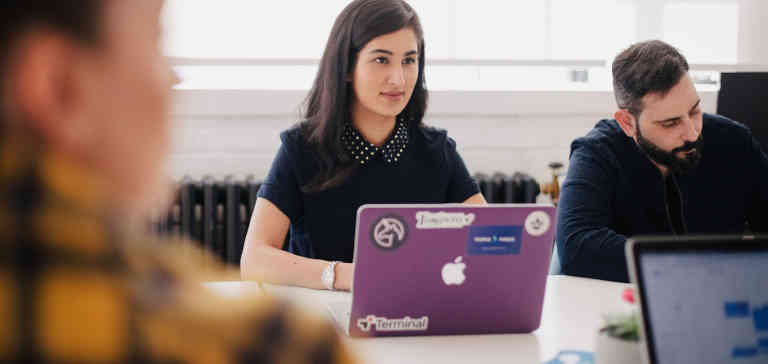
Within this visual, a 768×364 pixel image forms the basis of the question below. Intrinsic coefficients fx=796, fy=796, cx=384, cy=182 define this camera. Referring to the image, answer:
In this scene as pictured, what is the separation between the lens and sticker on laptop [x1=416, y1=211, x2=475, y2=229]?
1260 millimetres

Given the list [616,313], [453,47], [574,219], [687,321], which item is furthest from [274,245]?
[453,47]

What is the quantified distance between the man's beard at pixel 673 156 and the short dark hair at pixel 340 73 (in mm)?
671

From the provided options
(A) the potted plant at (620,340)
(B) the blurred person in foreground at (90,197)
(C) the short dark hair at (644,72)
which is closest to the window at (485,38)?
(C) the short dark hair at (644,72)

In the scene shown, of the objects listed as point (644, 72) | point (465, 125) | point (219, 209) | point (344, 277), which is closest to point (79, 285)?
point (344, 277)

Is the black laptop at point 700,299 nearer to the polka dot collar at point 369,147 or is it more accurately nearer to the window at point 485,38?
the polka dot collar at point 369,147

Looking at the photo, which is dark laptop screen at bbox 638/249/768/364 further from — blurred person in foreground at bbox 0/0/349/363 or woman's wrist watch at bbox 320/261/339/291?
woman's wrist watch at bbox 320/261/339/291

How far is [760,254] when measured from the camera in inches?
37.9

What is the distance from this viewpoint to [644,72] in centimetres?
200

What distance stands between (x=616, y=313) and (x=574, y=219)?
0.85 meters

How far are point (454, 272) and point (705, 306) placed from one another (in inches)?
18.0

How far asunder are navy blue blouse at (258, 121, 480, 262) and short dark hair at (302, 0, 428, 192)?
3cm

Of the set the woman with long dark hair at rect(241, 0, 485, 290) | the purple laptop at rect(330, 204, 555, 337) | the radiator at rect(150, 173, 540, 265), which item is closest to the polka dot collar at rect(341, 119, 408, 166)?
the woman with long dark hair at rect(241, 0, 485, 290)

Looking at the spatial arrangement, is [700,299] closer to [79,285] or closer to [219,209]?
[79,285]

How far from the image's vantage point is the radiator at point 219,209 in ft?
10.0
